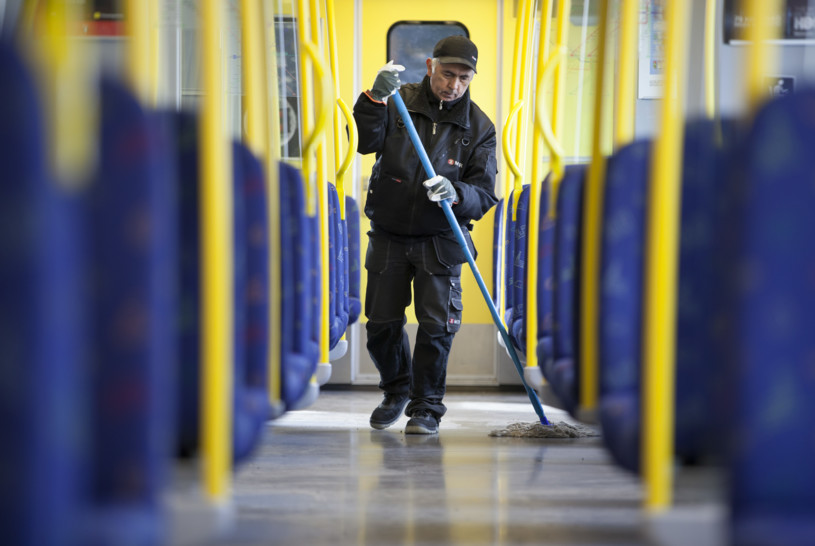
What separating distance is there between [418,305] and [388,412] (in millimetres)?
494

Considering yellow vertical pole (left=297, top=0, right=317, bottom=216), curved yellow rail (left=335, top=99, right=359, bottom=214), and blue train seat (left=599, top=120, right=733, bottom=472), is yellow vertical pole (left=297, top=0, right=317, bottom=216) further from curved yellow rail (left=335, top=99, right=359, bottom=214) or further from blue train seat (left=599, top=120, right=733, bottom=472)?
blue train seat (left=599, top=120, right=733, bottom=472)

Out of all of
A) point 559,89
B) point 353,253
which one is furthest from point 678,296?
point 353,253

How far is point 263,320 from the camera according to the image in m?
1.47

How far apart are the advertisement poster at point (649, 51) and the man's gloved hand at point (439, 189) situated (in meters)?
1.22

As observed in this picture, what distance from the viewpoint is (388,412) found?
3562mm

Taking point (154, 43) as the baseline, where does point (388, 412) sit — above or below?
below

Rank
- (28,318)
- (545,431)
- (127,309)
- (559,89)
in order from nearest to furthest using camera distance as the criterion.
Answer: (28,318), (127,309), (559,89), (545,431)

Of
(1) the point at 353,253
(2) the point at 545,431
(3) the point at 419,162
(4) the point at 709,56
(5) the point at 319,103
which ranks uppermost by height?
(4) the point at 709,56

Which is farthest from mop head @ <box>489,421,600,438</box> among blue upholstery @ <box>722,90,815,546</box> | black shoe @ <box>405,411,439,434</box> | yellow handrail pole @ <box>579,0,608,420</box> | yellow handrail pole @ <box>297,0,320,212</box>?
blue upholstery @ <box>722,90,815,546</box>

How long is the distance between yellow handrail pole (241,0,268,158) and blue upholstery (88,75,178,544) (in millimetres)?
556

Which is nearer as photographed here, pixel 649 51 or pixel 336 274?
pixel 336 274

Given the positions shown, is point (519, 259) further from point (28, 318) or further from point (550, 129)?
point (28, 318)

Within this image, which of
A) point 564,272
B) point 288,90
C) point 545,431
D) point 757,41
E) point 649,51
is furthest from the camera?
point 288,90

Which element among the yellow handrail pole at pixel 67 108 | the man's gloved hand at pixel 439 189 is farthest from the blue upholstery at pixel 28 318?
the man's gloved hand at pixel 439 189
